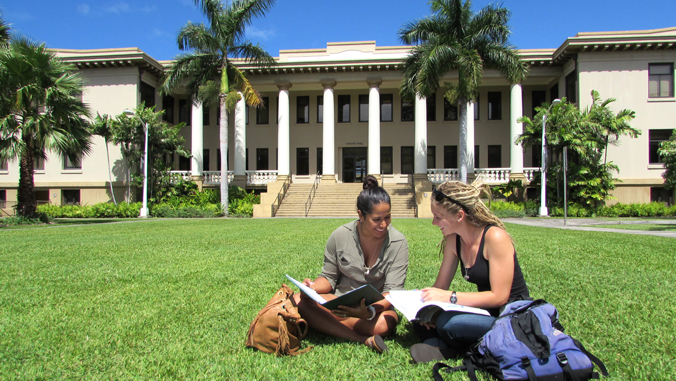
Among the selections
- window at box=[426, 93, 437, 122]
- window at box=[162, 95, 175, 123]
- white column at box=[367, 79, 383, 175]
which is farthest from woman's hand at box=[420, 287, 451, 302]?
window at box=[162, 95, 175, 123]

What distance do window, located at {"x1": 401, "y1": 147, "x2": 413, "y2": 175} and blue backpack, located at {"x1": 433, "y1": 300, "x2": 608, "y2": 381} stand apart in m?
29.4

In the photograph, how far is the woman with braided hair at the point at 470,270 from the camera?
8.87 ft

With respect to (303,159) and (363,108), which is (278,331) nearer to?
(303,159)

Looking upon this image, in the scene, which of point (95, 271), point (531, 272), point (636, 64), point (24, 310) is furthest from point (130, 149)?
point (636, 64)

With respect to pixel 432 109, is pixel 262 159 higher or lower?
lower

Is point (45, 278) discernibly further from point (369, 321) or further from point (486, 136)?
point (486, 136)

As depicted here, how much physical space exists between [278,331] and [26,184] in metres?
20.3

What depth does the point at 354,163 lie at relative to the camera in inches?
1273

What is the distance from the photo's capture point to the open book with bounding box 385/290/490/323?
8.63 feet

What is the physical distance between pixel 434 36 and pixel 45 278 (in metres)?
20.4

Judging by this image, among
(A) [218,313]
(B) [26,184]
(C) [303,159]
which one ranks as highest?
(C) [303,159]

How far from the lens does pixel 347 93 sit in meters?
32.0

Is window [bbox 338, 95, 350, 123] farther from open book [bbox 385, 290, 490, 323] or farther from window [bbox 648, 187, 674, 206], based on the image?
open book [bbox 385, 290, 490, 323]

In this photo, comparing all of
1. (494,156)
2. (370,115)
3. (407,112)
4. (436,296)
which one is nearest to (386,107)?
(407,112)
